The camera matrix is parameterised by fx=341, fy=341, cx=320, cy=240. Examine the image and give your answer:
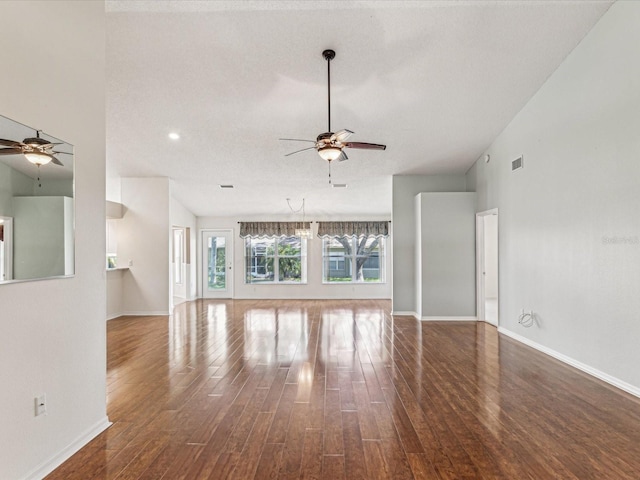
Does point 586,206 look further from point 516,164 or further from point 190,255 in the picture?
point 190,255

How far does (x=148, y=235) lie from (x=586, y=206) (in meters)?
7.05

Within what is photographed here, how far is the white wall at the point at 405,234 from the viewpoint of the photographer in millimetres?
6746

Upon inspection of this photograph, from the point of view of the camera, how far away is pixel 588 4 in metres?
3.28

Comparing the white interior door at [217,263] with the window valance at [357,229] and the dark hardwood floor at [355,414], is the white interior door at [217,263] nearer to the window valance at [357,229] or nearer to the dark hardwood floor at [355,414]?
the window valance at [357,229]

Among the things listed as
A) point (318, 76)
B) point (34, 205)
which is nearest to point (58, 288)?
point (34, 205)

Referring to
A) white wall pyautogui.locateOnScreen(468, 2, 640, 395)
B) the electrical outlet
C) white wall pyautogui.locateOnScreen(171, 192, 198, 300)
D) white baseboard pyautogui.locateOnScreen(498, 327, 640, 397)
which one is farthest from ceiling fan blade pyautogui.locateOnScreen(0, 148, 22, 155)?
white wall pyautogui.locateOnScreen(171, 192, 198, 300)

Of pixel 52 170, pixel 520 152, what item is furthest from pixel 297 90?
pixel 520 152

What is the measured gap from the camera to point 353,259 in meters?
9.36

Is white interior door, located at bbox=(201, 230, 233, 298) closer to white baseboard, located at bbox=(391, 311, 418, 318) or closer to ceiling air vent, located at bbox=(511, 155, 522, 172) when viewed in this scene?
white baseboard, located at bbox=(391, 311, 418, 318)

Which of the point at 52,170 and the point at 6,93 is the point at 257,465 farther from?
the point at 6,93

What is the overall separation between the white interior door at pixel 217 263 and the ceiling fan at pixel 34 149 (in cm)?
737

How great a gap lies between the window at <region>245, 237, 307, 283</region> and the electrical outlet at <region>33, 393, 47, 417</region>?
24.3 ft

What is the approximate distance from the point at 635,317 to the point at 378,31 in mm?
3613

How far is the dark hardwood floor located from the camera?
203cm
